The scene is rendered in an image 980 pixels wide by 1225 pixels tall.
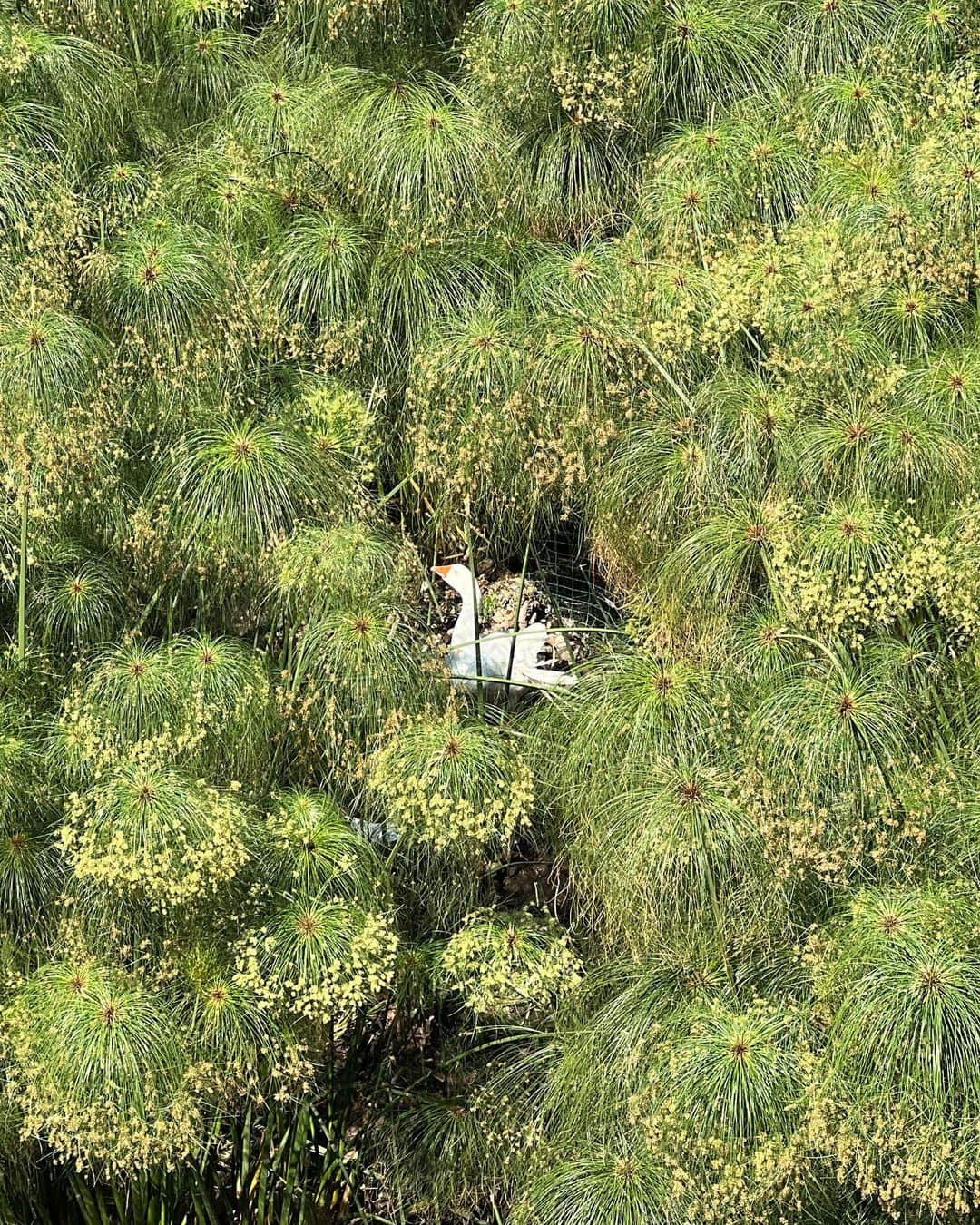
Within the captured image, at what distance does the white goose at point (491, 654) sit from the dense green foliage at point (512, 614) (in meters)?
0.15

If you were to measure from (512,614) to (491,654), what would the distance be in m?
0.29

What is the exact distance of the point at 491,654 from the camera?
21.4ft

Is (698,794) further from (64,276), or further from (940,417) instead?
(64,276)

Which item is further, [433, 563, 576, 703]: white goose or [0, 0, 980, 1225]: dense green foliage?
[433, 563, 576, 703]: white goose

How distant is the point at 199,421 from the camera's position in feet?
19.6

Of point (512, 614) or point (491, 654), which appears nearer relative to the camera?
point (491, 654)

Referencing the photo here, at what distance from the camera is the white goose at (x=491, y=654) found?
6223 millimetres

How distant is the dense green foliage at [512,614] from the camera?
5.21 meters

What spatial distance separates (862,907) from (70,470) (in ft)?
8.47

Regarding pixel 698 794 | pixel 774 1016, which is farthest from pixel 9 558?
pixel 774 1016

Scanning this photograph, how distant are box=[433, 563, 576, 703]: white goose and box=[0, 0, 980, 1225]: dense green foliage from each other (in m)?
0.15

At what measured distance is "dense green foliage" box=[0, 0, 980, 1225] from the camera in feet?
17.1

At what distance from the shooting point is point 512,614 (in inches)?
266

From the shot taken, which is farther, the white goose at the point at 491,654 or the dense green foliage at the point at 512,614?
the white goose at the point at 491,654
